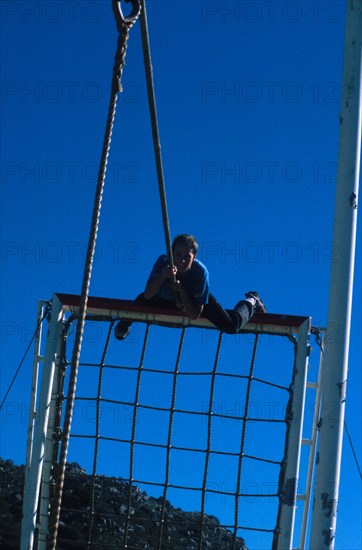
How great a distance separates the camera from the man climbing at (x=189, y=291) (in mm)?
5336

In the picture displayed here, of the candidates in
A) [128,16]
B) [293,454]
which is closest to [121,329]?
[293,454]

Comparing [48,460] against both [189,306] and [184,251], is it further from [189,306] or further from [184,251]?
[184,251]

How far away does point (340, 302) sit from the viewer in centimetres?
465

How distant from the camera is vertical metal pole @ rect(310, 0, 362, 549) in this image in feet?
14.9

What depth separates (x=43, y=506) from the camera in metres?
5.51

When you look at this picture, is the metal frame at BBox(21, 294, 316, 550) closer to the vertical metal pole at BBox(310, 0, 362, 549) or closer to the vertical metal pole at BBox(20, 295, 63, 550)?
the vertical metal pole at BBox(20, 295, 63, 550)

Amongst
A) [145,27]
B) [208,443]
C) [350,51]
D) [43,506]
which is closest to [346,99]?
[350,51]

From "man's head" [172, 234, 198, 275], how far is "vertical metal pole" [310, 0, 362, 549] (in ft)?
2.93

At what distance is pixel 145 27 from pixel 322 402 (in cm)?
190

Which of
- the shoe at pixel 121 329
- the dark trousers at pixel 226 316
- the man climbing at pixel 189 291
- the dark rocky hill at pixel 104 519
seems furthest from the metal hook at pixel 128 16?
→ the dark rocky hill at pixel 104 519

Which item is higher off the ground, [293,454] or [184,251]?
[184,251]

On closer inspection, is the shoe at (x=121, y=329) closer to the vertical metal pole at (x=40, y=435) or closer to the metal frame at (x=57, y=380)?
the metal frame at (x=57, y=380)

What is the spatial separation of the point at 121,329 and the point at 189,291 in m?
0.54

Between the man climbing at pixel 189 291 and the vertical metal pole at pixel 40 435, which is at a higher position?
the man climbing at pixel 189 291
